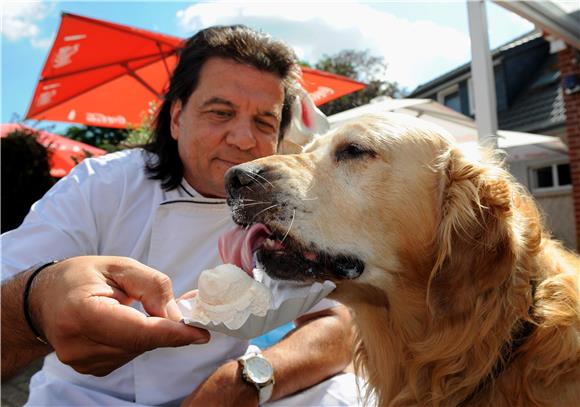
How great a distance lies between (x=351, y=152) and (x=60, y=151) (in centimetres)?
652

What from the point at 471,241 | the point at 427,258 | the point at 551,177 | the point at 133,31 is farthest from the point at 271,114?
the point at 551,177

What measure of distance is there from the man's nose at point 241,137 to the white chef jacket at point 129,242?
0.90ft

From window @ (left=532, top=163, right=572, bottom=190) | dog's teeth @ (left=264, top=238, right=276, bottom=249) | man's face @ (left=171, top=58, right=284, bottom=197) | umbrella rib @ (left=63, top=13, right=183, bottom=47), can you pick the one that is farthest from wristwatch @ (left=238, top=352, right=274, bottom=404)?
window @ (left=532, top=163, right=572, bottom=190)

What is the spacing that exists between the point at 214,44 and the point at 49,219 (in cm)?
113

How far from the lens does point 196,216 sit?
91.2 inches

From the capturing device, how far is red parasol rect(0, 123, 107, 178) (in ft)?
22.0

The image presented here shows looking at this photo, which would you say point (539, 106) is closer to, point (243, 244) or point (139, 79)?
point (139, 79)

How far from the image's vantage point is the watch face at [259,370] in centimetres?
198

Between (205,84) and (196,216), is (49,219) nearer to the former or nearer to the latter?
(196,216)

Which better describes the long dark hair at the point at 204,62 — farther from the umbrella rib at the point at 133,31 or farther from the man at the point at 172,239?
the umbrella rib at the point at 133,31

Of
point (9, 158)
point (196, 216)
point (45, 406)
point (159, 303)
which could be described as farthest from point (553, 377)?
point (9, 158)

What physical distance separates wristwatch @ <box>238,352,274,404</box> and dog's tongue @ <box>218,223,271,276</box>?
0.50m

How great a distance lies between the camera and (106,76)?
20.2 ft

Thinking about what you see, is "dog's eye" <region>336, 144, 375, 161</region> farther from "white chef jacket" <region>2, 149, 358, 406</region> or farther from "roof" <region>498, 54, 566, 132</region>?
"roof" <region>498, 54, 566, 132</region>
